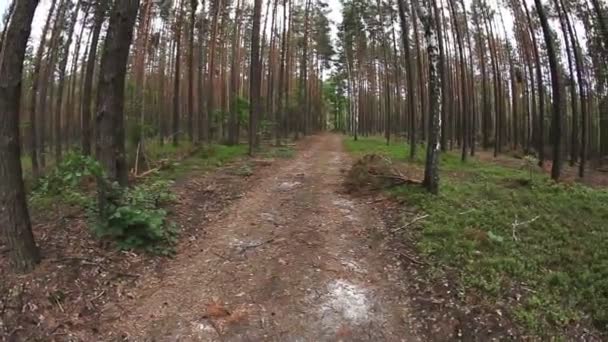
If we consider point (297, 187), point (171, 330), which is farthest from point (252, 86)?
point (171, 330)

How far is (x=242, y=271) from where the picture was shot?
238 inches

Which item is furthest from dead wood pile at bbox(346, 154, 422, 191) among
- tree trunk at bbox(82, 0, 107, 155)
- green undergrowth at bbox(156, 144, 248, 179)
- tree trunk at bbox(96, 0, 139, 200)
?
tree trunk at bbox(82, 0, 107, 155)

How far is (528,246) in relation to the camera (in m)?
6.72

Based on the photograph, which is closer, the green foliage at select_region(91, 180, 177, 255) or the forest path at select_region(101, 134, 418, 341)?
the forest path at select_region(101, 134, 418, 341)

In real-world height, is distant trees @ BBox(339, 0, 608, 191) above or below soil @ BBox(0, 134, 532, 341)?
above

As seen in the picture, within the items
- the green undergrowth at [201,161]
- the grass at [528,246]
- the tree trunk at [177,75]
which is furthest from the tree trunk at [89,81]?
the grass at [528,246]

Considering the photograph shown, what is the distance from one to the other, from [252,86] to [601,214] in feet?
36.1

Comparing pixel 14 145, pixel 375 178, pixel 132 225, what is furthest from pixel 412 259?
pixel 14 145

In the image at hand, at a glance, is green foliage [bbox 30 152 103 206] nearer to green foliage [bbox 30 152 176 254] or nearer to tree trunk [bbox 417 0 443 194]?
green foliage [bbox 30 152 176 254]

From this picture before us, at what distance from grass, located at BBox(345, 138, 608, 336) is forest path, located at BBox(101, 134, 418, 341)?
97 centimetres

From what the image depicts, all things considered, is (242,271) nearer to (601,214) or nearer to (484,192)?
(484,192)

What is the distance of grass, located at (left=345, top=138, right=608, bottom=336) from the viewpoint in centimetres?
521

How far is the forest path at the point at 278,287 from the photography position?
4.79 m

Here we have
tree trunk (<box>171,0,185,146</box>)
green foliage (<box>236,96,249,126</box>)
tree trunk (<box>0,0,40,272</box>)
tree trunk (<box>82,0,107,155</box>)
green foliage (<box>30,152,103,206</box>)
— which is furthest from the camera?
green foliage (<box>236,96,249,126</box>)
